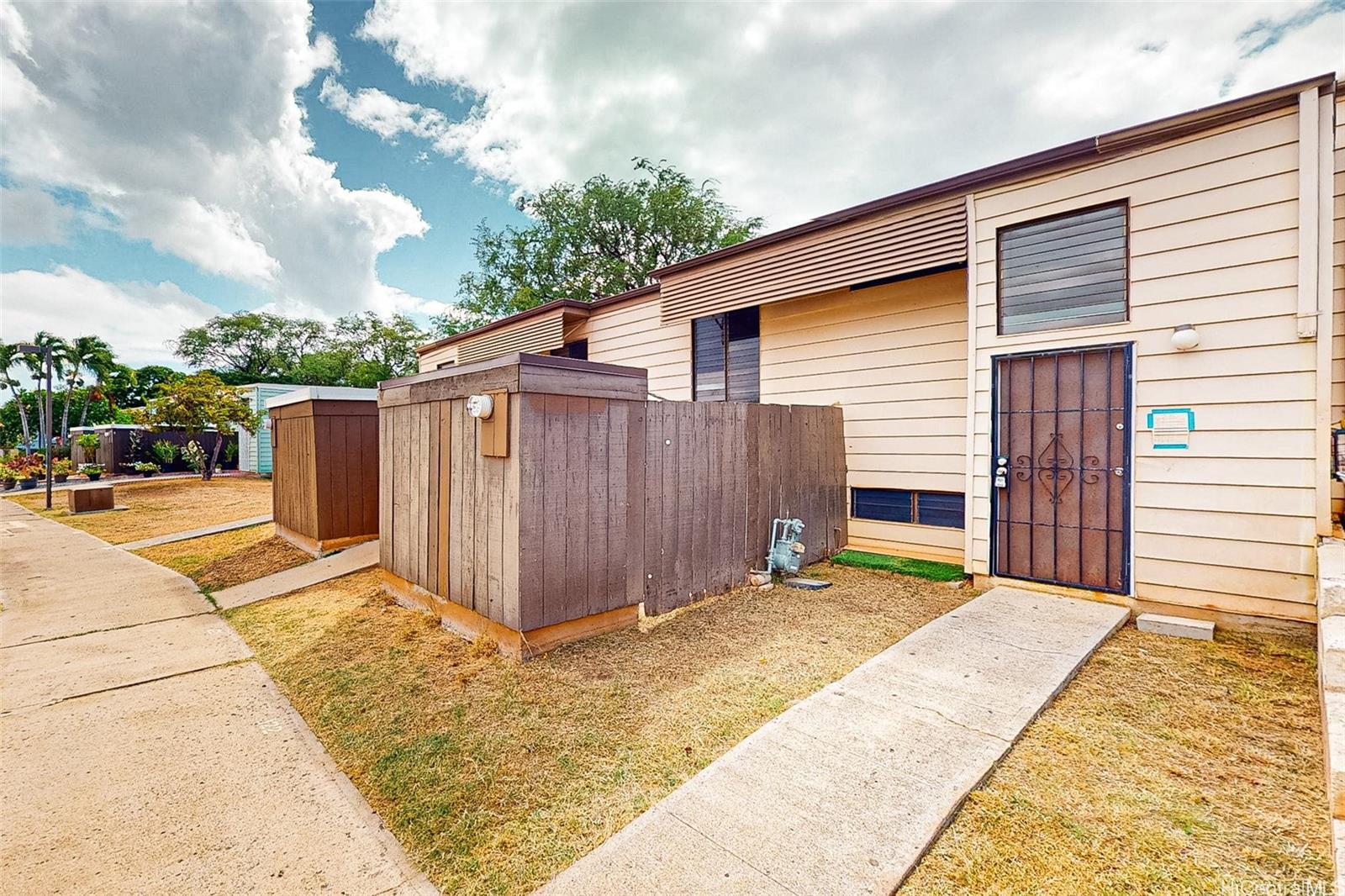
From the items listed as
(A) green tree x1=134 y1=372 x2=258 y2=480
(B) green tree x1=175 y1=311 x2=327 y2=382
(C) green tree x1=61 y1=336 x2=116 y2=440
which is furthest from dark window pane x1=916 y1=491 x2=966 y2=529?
(B) green tree x1=175 y1=311 x2=327 y2=382

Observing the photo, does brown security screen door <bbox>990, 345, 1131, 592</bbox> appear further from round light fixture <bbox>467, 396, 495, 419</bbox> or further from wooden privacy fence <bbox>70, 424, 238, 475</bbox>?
wooden privacy fence <bbox>70, 424, 238, 475</bbox>

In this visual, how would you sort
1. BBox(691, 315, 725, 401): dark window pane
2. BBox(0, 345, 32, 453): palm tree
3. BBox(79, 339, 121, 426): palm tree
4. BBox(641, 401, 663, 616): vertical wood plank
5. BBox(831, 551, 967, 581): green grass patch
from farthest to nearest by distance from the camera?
1. BBox(79, 339, 121, 426): palm tree
2. BBox(0, 345, 32, 453): palm tree
3. BBox(691, 315, 725, 401): dark window pane
4. BBox(831, 551, 967, 581): green grass patch
5. BBox(641, 401, 663, 616): vertical wood plank

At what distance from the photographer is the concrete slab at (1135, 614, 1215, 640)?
335 centimetres

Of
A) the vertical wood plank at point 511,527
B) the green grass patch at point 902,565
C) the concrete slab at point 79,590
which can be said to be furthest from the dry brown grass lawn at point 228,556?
the green grass patch at point 902,565

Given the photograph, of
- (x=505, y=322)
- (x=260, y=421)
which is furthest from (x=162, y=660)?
(x=260, y=421)

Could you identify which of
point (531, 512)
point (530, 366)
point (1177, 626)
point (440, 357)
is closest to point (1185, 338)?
point (1177, 626)

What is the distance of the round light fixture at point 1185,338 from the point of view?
3498 millimetres

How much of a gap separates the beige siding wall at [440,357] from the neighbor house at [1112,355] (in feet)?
27.1

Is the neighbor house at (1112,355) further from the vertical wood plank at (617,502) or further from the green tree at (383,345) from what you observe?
the green tree at (383,345)

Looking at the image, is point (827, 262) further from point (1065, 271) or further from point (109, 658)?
point (109, 658)

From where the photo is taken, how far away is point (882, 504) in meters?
5.68

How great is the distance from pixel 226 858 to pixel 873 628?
3432mm

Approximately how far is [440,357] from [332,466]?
269 inches

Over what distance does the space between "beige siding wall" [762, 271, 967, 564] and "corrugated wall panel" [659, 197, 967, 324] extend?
50 centimetres
